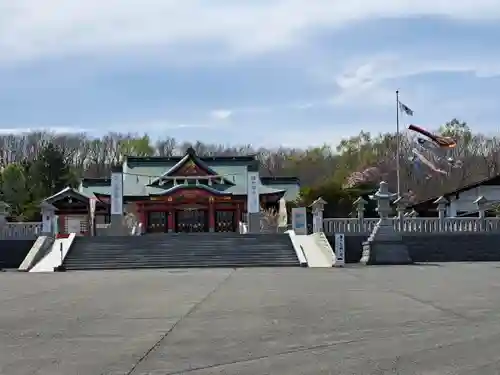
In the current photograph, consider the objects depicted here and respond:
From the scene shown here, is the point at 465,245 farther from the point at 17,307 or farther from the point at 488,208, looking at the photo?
the point at 17,307

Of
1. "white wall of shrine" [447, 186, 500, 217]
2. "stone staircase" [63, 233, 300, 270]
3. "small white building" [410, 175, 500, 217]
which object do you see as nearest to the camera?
"stone staircase" [63, 233, 300, 270]

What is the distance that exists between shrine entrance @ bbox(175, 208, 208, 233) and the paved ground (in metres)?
35.2

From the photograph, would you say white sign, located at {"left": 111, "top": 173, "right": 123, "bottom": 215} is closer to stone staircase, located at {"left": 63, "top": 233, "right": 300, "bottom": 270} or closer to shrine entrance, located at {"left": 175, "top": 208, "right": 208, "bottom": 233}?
shrine entrance, located at {"left": 175, "top": 208, "right": 208, "bottom": 233}

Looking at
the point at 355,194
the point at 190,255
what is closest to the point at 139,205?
the point at 355,194

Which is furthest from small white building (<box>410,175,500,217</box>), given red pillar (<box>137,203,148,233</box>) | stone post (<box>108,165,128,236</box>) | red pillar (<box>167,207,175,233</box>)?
stone post (<box>108,165,128,236</box>)

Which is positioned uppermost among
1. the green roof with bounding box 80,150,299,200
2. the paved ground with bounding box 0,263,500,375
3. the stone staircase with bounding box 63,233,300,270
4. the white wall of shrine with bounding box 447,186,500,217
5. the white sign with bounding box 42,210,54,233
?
the green roof with bounding box 80,150,299,200

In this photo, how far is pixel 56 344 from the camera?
27.3ft

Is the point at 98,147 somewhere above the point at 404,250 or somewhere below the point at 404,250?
above

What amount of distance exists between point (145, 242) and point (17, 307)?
20875 mm

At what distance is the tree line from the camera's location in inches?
2344

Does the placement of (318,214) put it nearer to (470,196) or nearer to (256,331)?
(470,196)

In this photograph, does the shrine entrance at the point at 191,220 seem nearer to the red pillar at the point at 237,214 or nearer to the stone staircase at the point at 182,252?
the red pillar at the point at 237,214

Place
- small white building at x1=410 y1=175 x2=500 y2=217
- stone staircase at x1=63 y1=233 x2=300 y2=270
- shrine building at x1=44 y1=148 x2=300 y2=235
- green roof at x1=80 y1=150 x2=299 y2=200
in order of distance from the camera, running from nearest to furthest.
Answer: stone staircase at x1=63 y1=233 x2=300 y2=270 → shrine building at x1=44 y1=148 x2=300 y2=235 → small white building at x1=410 y1=175 x2=500 y2=217 → green roof at x1=80 y1=150 x2=299 y2=200

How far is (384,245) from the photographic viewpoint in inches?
1206
